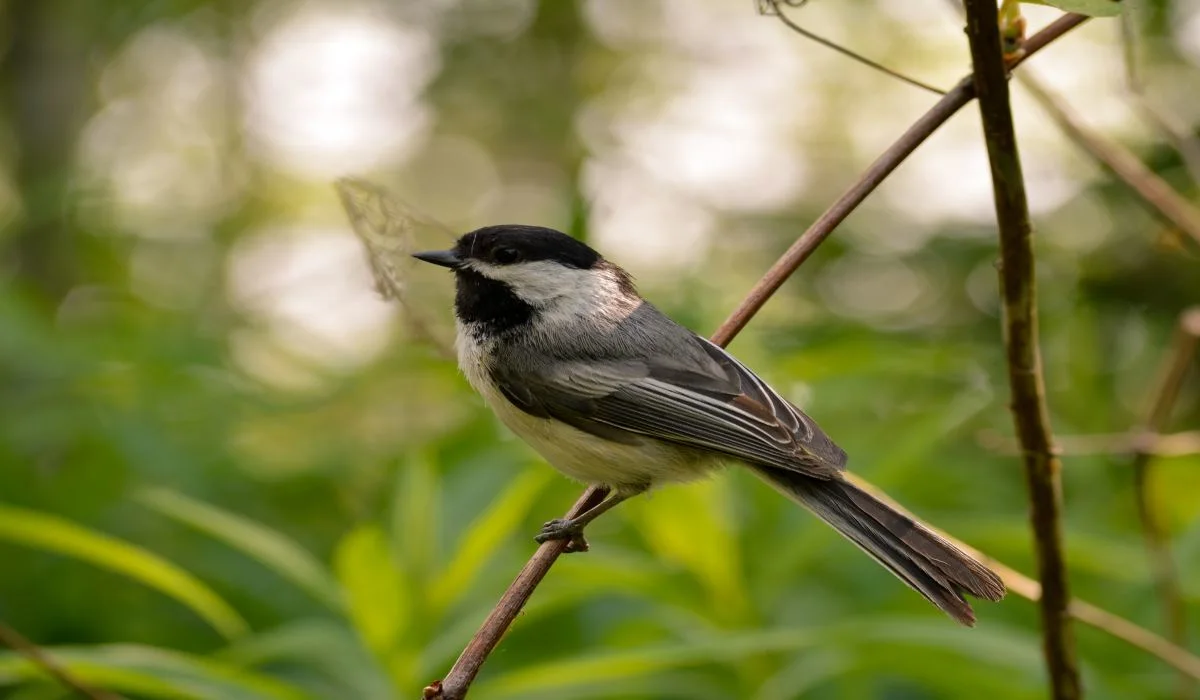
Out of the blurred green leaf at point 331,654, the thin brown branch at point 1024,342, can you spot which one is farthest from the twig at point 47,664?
the thin brown branch at point 1024,342

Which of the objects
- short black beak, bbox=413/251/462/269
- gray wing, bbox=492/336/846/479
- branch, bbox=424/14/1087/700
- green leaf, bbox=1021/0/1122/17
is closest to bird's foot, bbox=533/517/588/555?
gray wing, bbox=492/336/846/479

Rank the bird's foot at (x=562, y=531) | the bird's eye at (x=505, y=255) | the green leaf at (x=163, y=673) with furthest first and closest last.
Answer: the bird's eye at (x=505, y=255)
the bird's foot at (x=562, y=531)
the green leaf at (x=163, y=673)

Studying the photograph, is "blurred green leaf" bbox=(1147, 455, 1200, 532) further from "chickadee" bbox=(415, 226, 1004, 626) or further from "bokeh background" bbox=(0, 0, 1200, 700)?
"chickadee" bbox=(415, 226, 1004, 626)

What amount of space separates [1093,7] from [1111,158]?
909 mm

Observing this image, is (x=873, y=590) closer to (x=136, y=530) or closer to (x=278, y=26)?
(x=136, y=530)

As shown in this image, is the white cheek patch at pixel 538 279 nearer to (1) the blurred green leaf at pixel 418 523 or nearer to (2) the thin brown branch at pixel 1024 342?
(1) the blurred green leaf at pixel 418 523

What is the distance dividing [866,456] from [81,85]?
5372mm

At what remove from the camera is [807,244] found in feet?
5.41

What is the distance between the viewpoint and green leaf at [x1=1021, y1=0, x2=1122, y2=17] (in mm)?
1297

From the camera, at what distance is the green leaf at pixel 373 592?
2.29 m

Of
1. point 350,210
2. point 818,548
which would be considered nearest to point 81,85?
point 350,210

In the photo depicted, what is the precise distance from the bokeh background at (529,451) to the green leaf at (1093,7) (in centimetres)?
122

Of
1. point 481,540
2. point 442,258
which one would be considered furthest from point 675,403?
point 442,258

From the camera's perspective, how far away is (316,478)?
377cm
